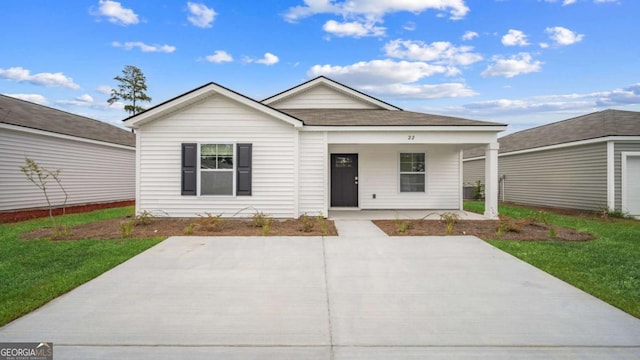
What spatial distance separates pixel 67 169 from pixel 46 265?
35.2 ft

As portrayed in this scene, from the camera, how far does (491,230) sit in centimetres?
888

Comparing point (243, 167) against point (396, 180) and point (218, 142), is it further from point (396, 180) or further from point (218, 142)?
point (396, 180)

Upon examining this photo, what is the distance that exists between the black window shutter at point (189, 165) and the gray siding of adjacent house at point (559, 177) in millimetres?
13986

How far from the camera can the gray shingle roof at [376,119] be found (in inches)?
431

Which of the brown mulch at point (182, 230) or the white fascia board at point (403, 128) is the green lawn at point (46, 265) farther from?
the white fascia board at point (403, 128)

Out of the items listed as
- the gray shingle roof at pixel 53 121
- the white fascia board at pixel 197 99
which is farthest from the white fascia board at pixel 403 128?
the gray shingle roof at pixel 53 121

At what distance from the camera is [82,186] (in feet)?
50.1

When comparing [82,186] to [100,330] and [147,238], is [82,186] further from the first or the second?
[100,330]

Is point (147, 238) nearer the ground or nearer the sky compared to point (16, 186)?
nearer the ground

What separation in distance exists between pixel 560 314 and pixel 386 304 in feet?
5.98

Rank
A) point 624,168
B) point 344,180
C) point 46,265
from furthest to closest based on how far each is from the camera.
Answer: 1. point 344,180
2. point 624,168
3. point 46,265

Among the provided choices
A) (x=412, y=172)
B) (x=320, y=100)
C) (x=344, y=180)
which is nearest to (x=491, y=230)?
(x=412, y=172)

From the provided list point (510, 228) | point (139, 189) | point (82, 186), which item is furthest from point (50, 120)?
point (510, 228)

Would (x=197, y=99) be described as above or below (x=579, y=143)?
above
